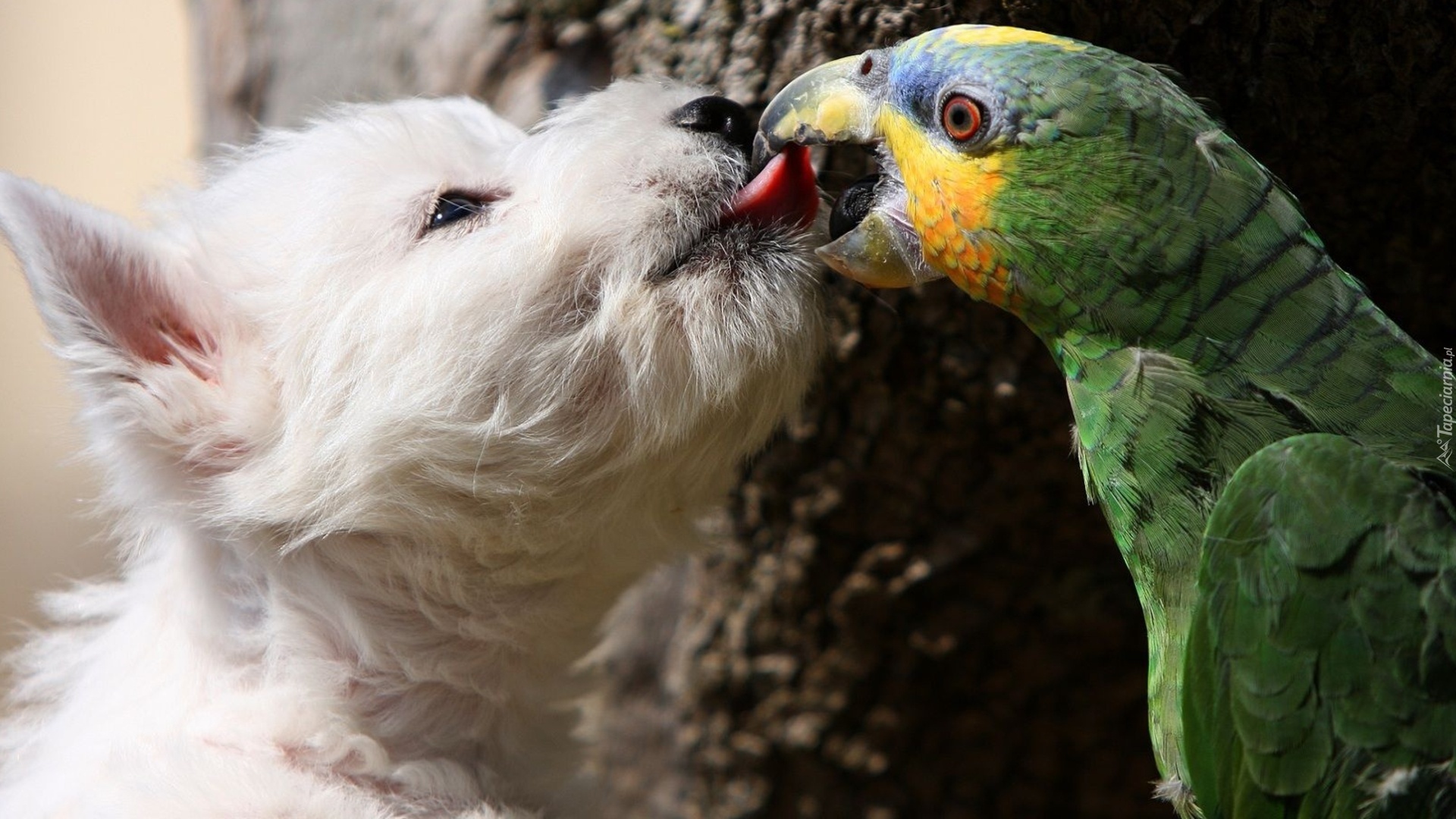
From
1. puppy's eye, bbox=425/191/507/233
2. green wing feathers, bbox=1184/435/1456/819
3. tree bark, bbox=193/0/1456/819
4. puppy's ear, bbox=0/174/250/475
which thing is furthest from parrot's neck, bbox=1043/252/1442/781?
puppy's ear, bbox=0/174/250/475

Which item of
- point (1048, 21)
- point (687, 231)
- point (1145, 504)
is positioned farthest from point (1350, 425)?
point (687, 231)

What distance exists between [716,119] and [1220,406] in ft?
3.29

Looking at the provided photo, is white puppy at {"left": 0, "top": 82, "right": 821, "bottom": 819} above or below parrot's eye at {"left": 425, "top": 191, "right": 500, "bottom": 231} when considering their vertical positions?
below

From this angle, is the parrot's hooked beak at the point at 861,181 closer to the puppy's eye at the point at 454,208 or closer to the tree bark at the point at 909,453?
the tree bark at the point at 909,453

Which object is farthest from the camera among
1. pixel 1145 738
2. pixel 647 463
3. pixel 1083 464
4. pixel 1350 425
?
pixel 1145 738

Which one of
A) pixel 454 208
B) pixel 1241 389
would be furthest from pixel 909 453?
pixel 454 208

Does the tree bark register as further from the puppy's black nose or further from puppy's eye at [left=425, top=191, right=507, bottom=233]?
puppy's eye at [left=425, top=191, right=507, bottom=233]

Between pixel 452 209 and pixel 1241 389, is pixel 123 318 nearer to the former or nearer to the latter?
pixel 452 209

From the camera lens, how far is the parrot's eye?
2010 millimetres

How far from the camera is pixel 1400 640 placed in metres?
1.43

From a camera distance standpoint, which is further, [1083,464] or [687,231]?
[687,231]

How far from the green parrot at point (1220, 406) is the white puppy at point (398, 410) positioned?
1.51ft

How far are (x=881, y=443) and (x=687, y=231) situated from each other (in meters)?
0.92

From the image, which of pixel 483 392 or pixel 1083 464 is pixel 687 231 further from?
pixel 1083 464
